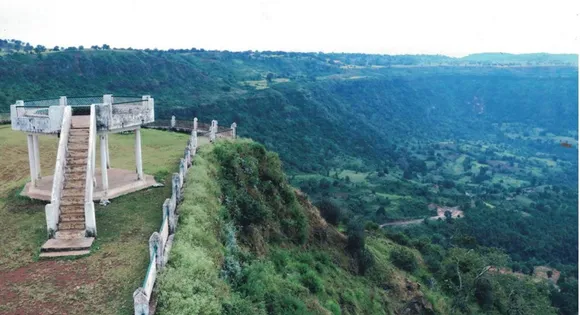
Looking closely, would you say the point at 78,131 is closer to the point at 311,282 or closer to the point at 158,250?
the point at 158,250

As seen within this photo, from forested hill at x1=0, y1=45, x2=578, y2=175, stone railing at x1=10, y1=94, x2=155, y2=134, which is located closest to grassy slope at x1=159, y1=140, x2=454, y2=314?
stone railing at x1=10, y1=94, x2=155, y2=134

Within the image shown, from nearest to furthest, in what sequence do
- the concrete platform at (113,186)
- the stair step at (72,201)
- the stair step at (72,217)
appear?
1. the stair step at (72,217)
2. the stair step at (72,201)
3. the concrete platform at (113,186)

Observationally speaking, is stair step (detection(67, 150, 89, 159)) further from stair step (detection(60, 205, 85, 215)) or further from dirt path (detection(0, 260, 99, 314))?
dirt path (detection(0, 260, 99, 314))

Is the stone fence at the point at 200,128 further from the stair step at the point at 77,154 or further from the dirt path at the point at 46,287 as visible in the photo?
the dirt path at the point at 46,287

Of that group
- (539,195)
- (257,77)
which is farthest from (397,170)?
(257,77)

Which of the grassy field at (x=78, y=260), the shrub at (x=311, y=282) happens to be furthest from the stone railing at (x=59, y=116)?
the shrub at (x=311, y=282)

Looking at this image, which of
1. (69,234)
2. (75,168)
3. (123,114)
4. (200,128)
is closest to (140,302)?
(69,234)
